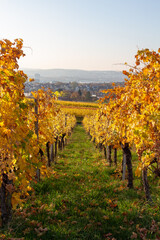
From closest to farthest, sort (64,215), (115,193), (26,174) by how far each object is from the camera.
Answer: (26,174), (64,215), (115,193)

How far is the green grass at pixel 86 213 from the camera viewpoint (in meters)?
4.34

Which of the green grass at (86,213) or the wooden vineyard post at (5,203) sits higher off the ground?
the wooden vineyard post at (5,203)

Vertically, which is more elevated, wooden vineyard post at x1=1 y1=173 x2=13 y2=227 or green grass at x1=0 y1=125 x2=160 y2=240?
wooden vineyard post at x1=1 y1=173 x2=13 y2=227

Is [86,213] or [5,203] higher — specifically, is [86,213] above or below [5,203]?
below

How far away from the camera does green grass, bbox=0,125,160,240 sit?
14.2 ft

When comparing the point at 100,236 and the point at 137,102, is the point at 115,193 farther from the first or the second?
the point at 137,102

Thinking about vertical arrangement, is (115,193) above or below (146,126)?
below

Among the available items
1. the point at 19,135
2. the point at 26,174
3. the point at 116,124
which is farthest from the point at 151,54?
the point at 26,174

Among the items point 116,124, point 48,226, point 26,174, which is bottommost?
point 48,226

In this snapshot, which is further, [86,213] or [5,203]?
[86,213]

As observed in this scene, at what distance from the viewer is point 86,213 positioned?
17.4ft

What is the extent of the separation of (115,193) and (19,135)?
457 centimetres

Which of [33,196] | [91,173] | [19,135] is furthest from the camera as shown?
[91,173]

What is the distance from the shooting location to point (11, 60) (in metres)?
4.27
